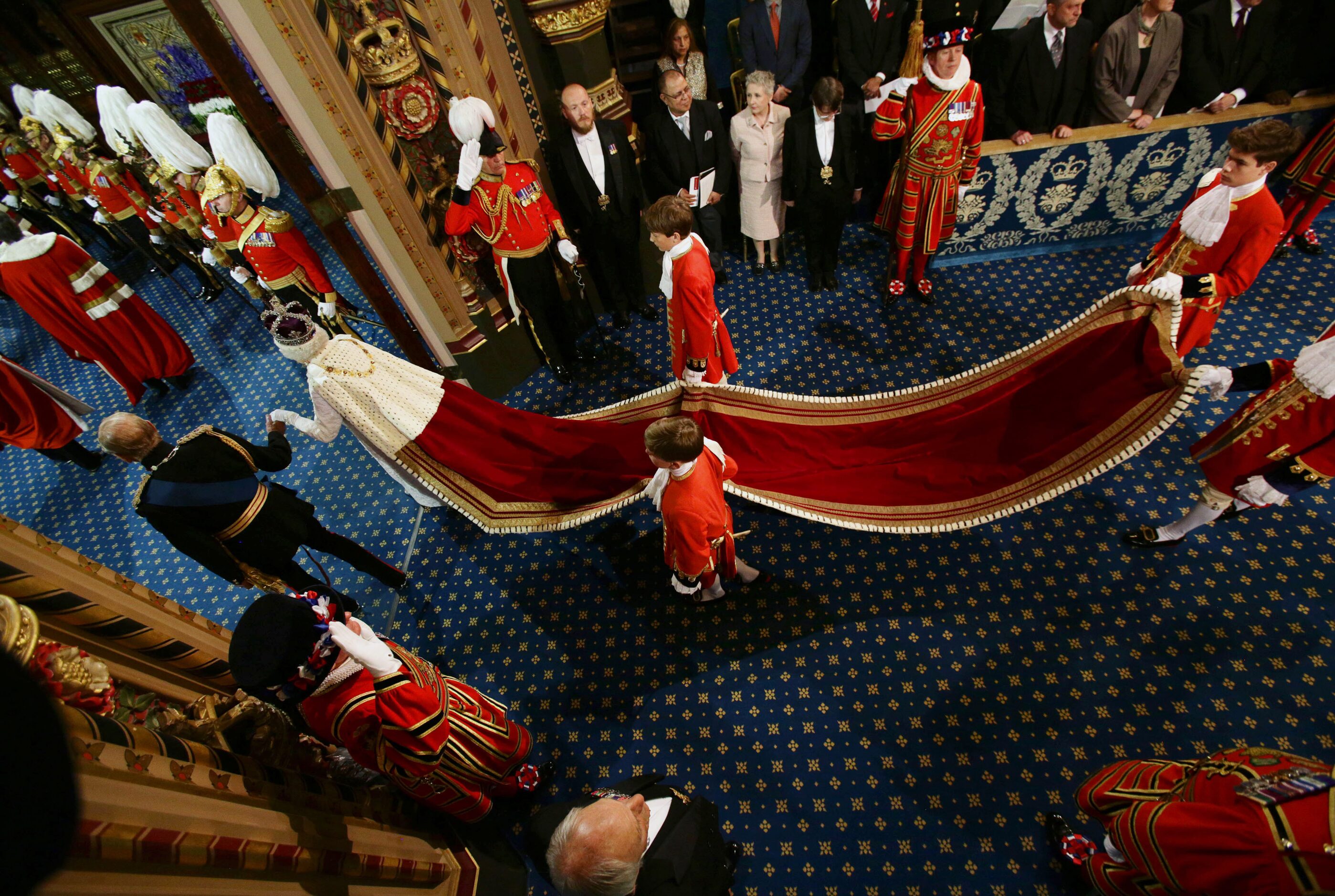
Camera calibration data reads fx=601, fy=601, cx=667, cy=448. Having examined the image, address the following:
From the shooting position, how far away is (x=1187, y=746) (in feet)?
8.14

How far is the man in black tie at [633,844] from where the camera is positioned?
1593mm

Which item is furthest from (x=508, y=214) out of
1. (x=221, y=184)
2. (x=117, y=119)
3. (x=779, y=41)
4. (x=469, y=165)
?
(x=117, y=119)

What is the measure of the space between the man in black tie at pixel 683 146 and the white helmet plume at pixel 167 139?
3381 millimetres

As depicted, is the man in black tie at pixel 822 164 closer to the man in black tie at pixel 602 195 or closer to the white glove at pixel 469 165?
the man in black tie at pixel 602 195

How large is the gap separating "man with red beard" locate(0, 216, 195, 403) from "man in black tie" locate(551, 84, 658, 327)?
3.65 metres

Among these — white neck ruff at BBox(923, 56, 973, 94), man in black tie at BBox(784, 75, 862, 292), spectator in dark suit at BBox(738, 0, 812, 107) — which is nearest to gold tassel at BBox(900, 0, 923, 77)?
white neck ruff at BBox(923, 56, 973, 94)

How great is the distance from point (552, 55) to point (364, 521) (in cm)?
347

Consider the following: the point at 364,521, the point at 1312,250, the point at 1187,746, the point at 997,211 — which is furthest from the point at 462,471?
the point at 1312,250

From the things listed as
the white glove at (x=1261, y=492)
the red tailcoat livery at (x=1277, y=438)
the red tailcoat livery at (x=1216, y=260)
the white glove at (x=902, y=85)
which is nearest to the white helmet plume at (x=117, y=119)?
the white glove at (x=902, y=85)

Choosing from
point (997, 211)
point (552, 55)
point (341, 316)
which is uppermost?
point (552, 55)

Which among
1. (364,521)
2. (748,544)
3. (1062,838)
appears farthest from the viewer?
(364,521)

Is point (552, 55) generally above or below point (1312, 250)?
above

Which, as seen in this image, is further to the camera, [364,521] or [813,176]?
[813,176]

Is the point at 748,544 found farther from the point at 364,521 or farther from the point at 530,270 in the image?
the point at 364,521
